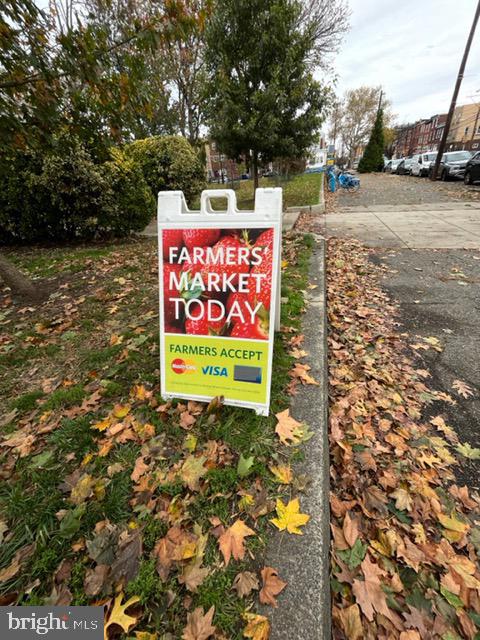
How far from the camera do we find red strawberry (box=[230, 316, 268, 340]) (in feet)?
6.37

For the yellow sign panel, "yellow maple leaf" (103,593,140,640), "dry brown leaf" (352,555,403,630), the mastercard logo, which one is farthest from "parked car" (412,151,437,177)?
"yellow maple leaf" (103,593,140,640)

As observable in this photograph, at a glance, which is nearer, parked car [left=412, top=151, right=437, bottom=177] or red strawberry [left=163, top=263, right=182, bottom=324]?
red strawberry [left=163, top=263, right=182, bottom=324]

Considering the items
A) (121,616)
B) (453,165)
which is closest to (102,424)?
(121,616)

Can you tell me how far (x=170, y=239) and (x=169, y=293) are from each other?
345 mm

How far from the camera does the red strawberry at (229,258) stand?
1868 mm

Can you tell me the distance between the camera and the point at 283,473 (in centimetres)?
169

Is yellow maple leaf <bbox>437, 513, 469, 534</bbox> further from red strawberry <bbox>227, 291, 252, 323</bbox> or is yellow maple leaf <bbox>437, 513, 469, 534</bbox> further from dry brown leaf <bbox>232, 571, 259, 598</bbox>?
red strawberry <bbox>227, 291, 252, 323</bbox>

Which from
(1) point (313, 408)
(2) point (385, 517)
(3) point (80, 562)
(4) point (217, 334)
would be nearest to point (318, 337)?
(1) point (313, 408)

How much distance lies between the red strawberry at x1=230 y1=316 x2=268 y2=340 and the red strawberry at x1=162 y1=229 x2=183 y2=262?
63 cm

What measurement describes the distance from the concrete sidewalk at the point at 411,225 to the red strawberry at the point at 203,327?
589cm

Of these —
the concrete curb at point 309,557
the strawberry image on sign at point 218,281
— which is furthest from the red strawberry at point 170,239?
the concrete curb at point 309,557

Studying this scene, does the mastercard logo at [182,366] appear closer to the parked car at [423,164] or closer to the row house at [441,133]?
the parked car at [423,164]

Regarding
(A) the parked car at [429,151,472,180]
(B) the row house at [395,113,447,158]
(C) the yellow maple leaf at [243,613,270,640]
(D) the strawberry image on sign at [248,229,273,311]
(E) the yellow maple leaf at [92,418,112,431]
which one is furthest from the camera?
(B) the row house at [395,113,447,158]
